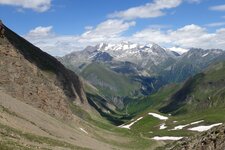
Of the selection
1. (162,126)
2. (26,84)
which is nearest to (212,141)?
(26,84)

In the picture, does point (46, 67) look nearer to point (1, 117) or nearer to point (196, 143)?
point (1, 117)

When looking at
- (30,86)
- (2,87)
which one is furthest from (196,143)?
(30,86)

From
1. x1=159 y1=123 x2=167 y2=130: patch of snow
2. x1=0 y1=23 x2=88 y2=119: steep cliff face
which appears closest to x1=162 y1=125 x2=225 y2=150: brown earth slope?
x1=0 y1=23 x2=88 y2=119: steep cliff face

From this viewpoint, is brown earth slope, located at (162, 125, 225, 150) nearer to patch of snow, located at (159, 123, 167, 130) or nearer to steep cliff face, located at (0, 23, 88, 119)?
steep cliff face, located at (0, 23, 88, 119)

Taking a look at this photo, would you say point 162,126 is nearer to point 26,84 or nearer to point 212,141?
point 26,84

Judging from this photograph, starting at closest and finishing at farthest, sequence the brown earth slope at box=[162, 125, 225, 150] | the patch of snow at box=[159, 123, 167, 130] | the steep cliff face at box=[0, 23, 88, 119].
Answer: the brown earth slope at box=[162, 125, 225, 150]
the steep cliff face at box=[0, 23, 88, 119]
the patch of snow at box=[159, 123, 167, 130]

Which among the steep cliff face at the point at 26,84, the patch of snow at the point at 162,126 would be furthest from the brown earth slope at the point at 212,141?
the patch of snow at the point at 162,126

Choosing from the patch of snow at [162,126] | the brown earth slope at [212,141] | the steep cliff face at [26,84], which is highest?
the steep cliff face at [26,84]

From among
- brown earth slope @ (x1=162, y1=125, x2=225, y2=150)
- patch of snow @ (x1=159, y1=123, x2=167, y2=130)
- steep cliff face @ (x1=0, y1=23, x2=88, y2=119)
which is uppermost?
steep cliff face @ (x1=0, y1=23, x2=88, y2=119)

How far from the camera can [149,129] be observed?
7623 inches

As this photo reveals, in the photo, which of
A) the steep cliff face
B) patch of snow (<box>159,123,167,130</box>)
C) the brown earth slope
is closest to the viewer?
the brown earth slope

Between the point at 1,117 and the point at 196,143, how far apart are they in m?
33.7

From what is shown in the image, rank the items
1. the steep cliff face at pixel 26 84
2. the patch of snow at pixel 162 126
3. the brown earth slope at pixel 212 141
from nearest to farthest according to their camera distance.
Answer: the brown earth slope at pixel 212 141 < the steep cliff face at pixel 26 84 < the patch of snow at pixel 162 126

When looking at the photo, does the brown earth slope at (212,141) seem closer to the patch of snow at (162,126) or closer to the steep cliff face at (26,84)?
the steep cliff face at (26,84)
